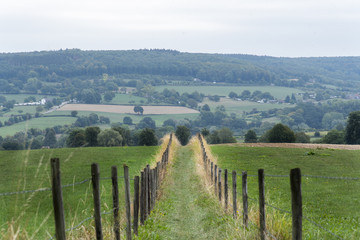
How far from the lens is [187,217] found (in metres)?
12.6

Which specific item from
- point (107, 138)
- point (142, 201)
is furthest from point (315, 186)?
point (107, 138)

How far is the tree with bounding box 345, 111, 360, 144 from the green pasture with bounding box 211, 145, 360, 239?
25486 mm

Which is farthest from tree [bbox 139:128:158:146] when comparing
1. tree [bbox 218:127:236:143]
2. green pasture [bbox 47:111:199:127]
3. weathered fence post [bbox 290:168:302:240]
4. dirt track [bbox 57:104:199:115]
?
dirt track [bbox 57:104:199:115]

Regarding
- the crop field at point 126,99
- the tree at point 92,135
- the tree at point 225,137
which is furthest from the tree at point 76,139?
the crop field at point 126,99

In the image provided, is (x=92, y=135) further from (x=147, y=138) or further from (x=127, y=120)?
(x=127, y=120)

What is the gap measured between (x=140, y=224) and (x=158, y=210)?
229 cm

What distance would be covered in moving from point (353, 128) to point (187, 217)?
59.5m

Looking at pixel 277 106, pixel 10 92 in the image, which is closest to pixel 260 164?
pixel 10 92

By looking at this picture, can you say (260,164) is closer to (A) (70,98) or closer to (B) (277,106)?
(A) (70,98)

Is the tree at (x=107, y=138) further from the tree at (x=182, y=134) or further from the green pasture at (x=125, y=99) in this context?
the green pasture at (x=125, y=99)

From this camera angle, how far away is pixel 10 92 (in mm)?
138375

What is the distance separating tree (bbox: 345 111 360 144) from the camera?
215 ft

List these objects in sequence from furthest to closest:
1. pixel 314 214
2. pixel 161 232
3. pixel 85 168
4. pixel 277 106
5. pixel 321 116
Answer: pixel 277 106 → pixel 321 116 → pixel 85 168 → pixel 314 214 → pixel 161 232

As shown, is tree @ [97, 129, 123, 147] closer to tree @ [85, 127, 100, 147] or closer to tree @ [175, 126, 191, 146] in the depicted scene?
tree @ [85, 127, 100, 147]
